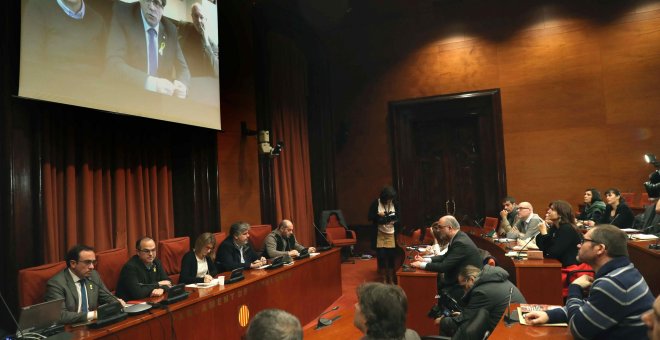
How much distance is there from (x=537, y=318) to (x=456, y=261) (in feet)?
3.97

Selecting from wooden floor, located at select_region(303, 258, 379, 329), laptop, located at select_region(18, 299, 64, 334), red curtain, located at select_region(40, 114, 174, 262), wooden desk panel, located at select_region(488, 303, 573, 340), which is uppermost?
red curtain, located at select_region(40, 114, 174, 262)

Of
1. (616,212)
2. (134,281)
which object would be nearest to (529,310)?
(134,281)

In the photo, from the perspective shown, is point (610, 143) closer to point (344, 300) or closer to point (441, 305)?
point (344, 300)

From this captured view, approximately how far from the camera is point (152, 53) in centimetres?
399

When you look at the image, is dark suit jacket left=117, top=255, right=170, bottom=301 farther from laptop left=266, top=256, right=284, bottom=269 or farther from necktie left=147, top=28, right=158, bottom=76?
necktie left=147, top=28, right=158, bottom=76

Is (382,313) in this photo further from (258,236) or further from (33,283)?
(258,236)

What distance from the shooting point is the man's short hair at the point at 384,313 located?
5.43ft

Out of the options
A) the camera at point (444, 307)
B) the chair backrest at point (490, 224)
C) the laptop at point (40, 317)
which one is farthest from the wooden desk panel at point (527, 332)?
the chair backrest at point (490, 224)

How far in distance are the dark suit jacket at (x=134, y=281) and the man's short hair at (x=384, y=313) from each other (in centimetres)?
213

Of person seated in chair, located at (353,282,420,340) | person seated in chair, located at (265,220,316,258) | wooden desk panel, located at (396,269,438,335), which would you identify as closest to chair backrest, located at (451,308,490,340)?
person seated in chair, located at (353,282,420,340)

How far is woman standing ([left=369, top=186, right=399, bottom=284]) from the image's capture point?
6180 millimetres

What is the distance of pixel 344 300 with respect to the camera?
5.21 meters

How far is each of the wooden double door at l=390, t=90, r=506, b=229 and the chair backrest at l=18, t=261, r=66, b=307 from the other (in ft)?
20.6

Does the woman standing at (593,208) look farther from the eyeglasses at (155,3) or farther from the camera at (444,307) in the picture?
the eyeglasses at (155,3)
